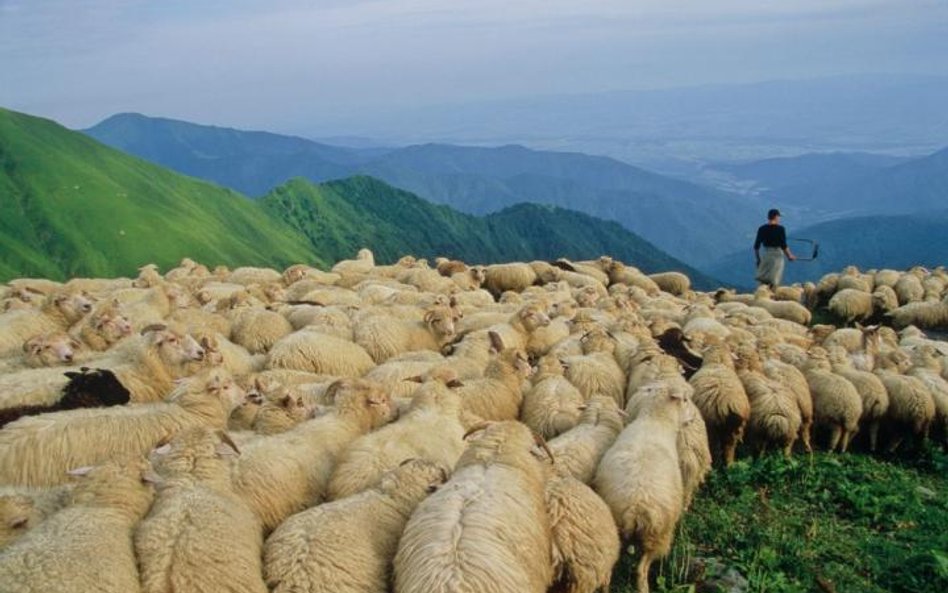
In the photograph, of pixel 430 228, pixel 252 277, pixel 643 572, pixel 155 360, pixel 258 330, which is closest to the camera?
pixel 643 572

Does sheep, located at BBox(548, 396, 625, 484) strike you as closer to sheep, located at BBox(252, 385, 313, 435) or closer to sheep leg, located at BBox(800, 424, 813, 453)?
sheep, located at BBox(252, 385, 313, 435)

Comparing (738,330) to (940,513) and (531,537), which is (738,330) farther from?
(531,537)

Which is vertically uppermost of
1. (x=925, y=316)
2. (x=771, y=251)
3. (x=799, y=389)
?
(x=799, y=389)

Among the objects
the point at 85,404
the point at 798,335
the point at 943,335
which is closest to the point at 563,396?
the point at 85,404

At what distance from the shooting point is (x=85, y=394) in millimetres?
8438

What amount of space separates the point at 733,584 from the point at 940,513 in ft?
11.5

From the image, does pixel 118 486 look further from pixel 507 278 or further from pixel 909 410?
pixel 507 278

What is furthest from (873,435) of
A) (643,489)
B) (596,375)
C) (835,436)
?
(643,489)

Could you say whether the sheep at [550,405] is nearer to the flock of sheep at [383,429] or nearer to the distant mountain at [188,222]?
the flock of sheep at [383,429]

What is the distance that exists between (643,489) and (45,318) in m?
9.62

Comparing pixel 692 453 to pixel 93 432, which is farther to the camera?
pixel 692 453

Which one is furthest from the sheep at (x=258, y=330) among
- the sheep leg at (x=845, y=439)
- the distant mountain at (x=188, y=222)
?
the distant mountain at (x=188, y=222)

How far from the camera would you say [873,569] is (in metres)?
7.48

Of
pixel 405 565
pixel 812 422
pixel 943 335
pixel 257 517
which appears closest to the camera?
pixel 405 565
